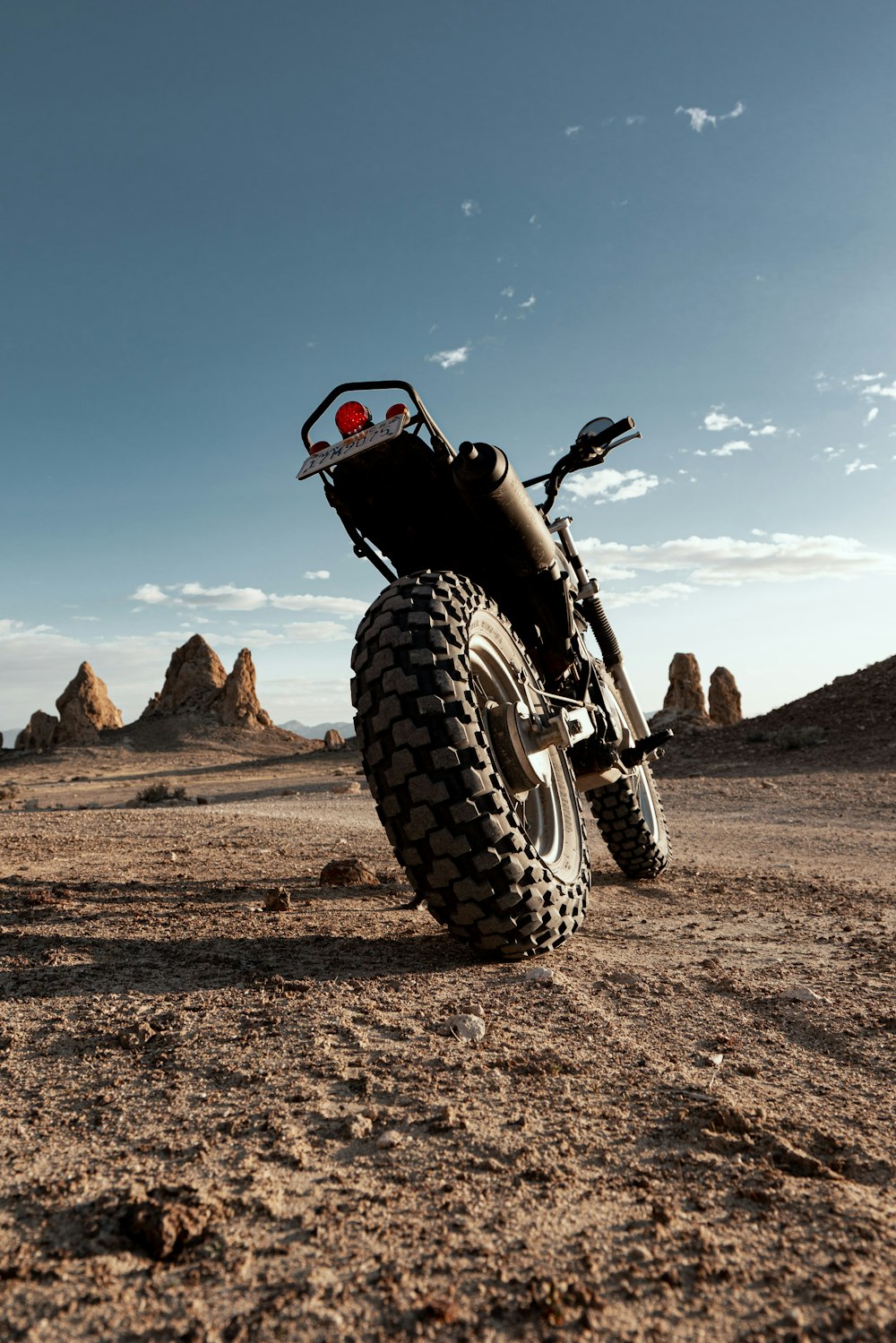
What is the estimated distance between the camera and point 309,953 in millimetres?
2682

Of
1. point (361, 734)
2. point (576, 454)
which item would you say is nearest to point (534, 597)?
point (576, 454)

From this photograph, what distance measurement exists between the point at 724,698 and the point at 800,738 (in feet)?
71.9

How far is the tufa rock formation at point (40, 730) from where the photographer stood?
49375 millimetres

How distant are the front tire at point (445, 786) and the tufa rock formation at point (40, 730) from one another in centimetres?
5361

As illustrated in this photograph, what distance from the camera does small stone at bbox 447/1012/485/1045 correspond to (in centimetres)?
191

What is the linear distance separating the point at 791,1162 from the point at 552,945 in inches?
47.9

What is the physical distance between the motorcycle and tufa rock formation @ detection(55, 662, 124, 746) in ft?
164

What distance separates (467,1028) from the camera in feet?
6.34

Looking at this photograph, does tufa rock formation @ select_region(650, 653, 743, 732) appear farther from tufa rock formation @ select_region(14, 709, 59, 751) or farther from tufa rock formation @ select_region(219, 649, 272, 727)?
tufa rock formation @ select_region(14, 709, 59, 751)

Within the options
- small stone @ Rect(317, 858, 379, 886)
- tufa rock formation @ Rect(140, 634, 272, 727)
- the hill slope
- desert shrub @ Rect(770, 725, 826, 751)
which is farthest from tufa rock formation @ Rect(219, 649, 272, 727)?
small stone @ Rect(317, 858, 379, 886)

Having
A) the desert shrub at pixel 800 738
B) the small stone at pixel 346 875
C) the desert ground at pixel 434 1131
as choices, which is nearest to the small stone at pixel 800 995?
the desert ground at pixel 434 1131

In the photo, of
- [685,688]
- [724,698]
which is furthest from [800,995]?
[724,698]

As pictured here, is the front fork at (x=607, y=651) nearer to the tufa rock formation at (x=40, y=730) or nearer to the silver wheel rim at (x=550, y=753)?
the silver wheel rim at (x=550, y=753)

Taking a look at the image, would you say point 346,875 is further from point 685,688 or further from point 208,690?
point 208,690
